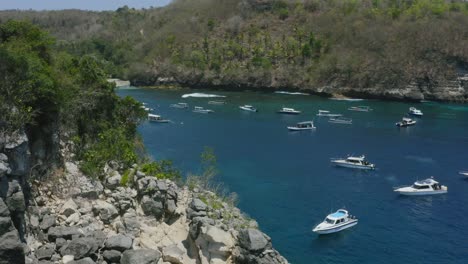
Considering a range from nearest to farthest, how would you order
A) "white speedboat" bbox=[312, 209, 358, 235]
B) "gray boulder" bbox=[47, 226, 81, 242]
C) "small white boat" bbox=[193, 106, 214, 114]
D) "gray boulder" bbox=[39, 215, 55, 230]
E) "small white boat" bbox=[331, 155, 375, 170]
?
"gray boulder" bbox=[47, 226, 81, 242], "gray boulder" bbox=[39, 215, 55, 230], "white speedboat" bbox=[312, 209, 358, 235], "small white boat" bbox=[331, 155, 375, 170], "small white boat" bbox=[193, 106, 214, 114]

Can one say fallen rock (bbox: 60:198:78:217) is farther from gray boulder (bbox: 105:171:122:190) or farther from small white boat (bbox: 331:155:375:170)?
small white boat (bbox: 331:155:375:170)

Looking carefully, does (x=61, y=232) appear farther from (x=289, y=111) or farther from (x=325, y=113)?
(x=325, y=113)

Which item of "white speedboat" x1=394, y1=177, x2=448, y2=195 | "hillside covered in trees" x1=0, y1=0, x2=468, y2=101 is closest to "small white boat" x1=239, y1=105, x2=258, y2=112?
"hillside covered in trees" x1=0, y1=0, x2=468, y2=101

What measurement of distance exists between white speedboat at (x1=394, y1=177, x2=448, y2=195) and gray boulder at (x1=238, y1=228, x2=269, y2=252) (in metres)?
37.7

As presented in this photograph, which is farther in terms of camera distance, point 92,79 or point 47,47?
point 92,79

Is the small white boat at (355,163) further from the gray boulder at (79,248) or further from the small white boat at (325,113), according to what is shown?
the gray boulder at (79,248)

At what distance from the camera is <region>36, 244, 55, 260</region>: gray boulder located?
26609mm

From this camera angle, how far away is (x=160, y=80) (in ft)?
607

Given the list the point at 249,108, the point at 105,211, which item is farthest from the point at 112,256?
Result: the point at 249,108

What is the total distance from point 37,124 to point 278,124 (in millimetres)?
77019

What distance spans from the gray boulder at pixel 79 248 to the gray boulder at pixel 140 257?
182 cm

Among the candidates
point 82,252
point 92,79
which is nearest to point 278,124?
point 92,79

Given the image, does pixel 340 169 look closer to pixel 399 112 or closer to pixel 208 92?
pixel 399 112

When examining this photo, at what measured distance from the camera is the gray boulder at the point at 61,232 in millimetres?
28062
